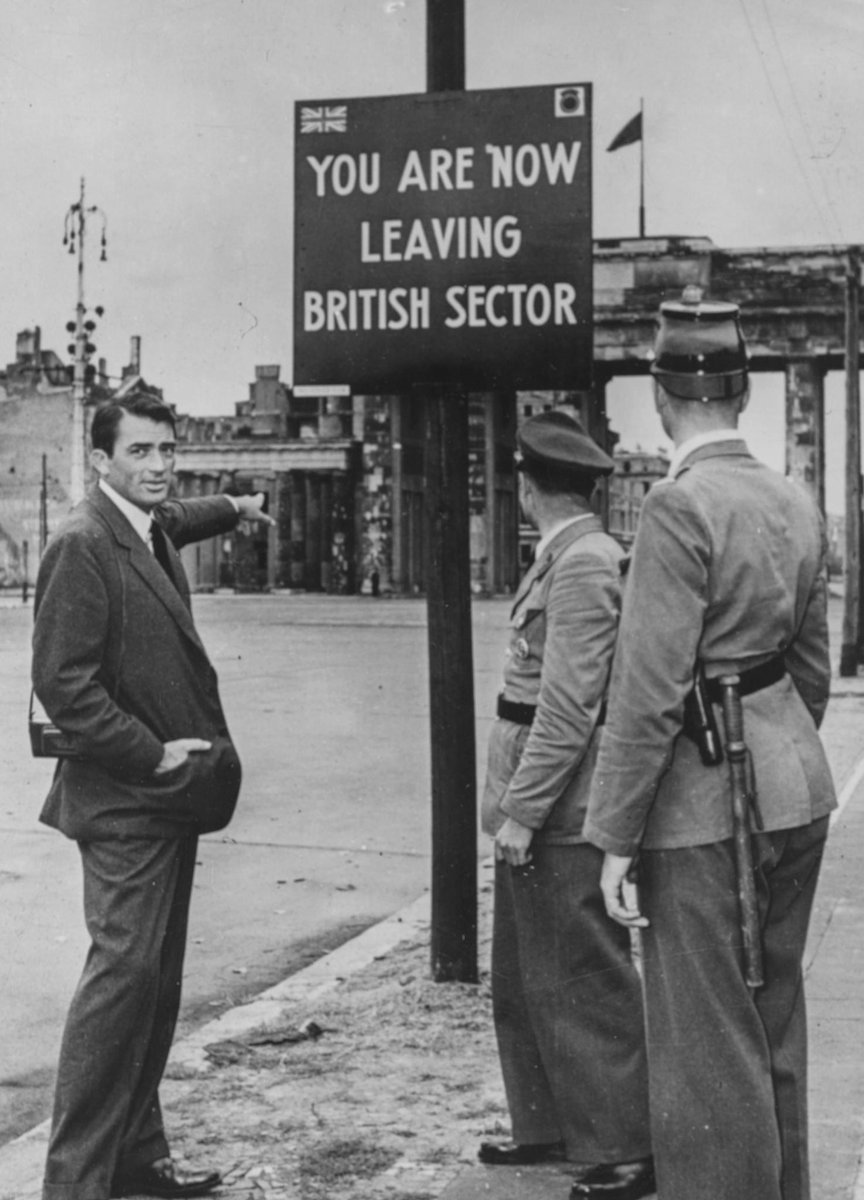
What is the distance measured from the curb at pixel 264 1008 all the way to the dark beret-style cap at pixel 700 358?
8.73 ft

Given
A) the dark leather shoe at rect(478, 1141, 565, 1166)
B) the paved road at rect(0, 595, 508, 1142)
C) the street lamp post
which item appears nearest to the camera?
the dark leather shoe at rect(478, 1141, 565, 1166)

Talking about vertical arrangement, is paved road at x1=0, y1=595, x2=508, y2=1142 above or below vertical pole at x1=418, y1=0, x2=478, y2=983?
below

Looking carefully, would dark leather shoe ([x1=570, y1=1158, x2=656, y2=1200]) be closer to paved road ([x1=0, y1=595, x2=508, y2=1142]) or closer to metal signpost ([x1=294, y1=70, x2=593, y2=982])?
paved road ([x1=0, y1=595, x2=508, y2=1142])

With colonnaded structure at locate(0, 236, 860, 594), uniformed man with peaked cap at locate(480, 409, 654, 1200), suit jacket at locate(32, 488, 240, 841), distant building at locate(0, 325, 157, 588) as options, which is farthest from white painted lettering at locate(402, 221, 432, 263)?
distant building at locate(0, 325, 157, 588)

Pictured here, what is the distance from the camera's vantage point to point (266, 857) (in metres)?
9.57

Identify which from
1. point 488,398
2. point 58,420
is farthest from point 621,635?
point 58,420

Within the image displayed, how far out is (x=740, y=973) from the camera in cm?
351

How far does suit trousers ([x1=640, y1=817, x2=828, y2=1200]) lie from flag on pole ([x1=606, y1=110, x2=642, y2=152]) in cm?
4147

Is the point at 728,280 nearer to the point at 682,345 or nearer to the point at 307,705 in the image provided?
the point at 307,705

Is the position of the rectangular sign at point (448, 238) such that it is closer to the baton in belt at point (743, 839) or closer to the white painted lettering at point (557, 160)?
the white painted lettering at point (557, 160)

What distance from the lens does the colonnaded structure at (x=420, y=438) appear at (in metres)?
61.7

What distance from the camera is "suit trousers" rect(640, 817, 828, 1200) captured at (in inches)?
138

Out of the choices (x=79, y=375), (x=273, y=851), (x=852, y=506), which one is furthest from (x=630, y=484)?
(x=273, y=851)

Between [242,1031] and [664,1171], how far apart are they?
8.51 ft
